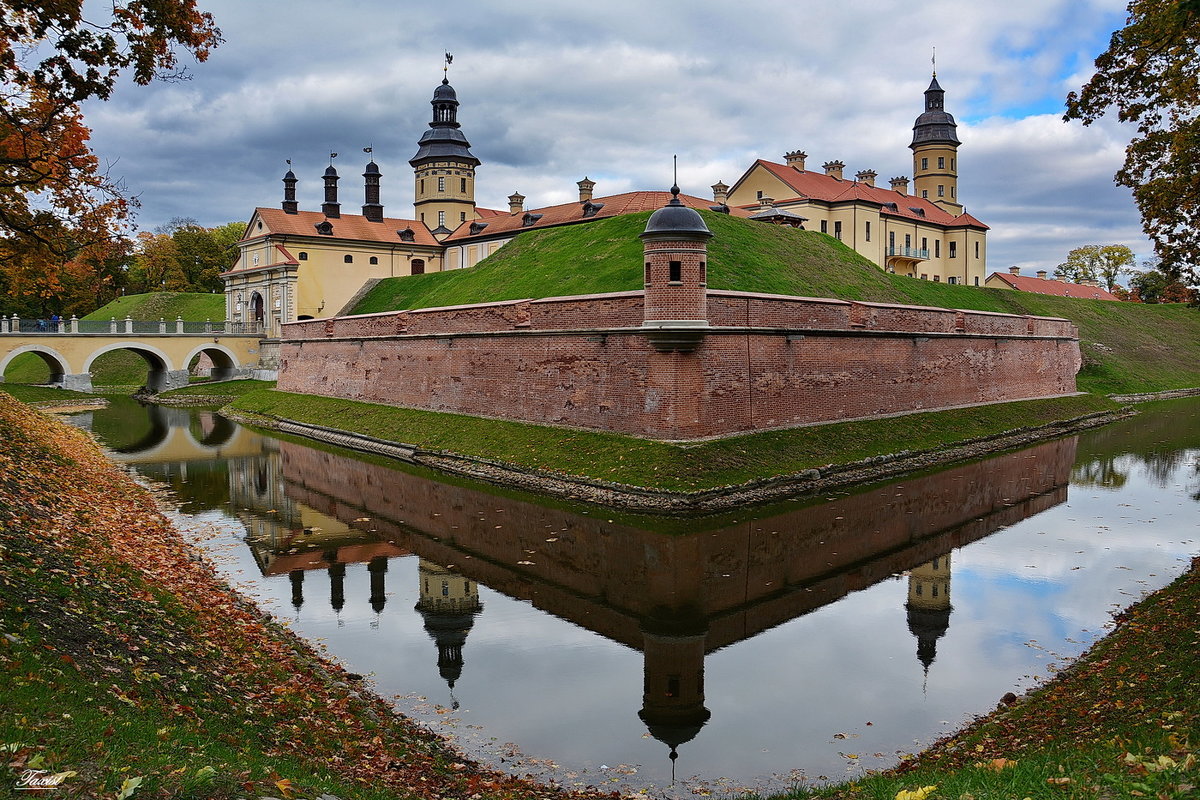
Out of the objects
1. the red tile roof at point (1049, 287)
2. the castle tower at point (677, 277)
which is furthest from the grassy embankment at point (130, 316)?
the red tile roof at point (1049, 287)

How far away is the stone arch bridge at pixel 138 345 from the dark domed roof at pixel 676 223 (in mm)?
40802

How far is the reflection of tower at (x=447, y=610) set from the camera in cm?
992

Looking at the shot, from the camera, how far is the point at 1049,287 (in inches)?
3046

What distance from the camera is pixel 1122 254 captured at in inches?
3531

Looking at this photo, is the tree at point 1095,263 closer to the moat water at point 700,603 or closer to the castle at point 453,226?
the castle at point 453,226

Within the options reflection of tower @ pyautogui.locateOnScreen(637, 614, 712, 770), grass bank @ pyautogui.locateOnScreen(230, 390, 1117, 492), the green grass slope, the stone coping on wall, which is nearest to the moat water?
reflection of tower @ pyautogui.locateOnScreen(637, 614, 712, 770)

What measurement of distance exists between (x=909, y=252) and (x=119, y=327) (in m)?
51.1

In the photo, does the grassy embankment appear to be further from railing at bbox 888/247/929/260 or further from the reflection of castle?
railing at bbox 888/247/929/260

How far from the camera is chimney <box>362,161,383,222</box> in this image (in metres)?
60.7

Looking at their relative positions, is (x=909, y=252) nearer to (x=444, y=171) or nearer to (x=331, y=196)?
(x=444, y=171)

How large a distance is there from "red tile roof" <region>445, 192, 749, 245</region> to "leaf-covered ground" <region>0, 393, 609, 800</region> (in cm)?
3174

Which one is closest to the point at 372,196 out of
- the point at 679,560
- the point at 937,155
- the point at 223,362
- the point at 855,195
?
the point at 223,362

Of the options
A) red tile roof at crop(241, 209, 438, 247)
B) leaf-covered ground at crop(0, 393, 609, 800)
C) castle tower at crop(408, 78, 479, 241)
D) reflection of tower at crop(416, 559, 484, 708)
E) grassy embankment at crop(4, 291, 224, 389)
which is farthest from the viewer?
castle tower at crop(408, 78, 479, 241)

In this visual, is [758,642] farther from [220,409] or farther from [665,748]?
[220,409]
